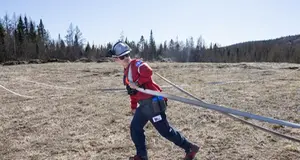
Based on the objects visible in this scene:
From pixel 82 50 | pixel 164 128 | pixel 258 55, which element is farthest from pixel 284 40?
pixel 164 128

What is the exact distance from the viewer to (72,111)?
23.4ft

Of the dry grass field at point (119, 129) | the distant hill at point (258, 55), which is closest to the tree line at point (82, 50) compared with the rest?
the distant hill at point (258, 55)

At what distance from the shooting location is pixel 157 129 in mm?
3467

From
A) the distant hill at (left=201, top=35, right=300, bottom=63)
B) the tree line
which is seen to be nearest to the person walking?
the tree line

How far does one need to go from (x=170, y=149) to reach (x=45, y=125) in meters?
3.11

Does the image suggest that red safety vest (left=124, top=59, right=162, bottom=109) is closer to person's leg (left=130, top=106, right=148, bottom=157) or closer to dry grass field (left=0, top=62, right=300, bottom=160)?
person's leg (left=130, top=106, right=148, bottom=157)

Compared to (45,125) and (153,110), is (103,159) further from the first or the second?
(45,125)

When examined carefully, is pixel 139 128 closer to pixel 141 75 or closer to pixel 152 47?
pixel 141 75

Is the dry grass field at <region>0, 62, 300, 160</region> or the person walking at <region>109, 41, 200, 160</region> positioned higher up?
the person walking at <region>109, 41, 200, 160</region>

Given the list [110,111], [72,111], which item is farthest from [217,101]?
[72,111]

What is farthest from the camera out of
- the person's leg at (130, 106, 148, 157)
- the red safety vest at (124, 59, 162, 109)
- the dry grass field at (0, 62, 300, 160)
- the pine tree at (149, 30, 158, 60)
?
the pine tree at (149, 30, 158, 60)

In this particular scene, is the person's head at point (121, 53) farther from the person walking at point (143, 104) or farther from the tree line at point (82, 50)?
the tree line at point (82, 50)

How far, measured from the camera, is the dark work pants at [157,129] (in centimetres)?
342

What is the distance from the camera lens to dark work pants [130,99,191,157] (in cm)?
342
